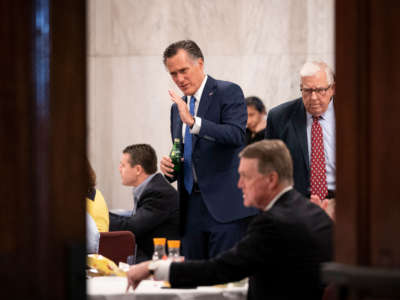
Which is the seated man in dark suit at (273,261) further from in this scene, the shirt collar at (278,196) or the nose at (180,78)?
the nose at (180,78)

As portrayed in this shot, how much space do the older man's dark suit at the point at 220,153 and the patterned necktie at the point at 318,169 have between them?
0.39 m

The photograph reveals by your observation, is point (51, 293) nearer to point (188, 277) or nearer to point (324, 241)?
point (188, 277)

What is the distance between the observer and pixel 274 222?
2332mm

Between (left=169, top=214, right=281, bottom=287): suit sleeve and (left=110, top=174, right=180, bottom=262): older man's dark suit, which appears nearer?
(left=169, top=214, right=281, bottom=287): suit sleeve

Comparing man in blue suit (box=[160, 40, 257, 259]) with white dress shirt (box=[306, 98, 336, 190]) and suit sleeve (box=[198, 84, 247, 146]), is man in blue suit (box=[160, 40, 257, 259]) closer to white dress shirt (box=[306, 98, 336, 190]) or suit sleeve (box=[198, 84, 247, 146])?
suit sleeve (box=[198, 84, 247, 146])

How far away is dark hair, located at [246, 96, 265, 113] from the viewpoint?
613cm

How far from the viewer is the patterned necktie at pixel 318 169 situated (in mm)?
3518

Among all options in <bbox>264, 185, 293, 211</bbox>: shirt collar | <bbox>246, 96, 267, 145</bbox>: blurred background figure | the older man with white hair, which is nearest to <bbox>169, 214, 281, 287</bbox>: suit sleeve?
<bbox>264, 185, 293, 211</bbox>: shirt collar

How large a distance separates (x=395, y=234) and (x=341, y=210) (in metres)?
0.10

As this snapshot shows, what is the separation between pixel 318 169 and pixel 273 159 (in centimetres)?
97

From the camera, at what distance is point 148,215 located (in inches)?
172

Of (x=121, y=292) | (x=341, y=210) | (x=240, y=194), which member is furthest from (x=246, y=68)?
(x=341, y=210)

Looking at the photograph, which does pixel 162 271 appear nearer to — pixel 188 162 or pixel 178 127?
pixel 188 162

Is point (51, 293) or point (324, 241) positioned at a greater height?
point (51, 293)
